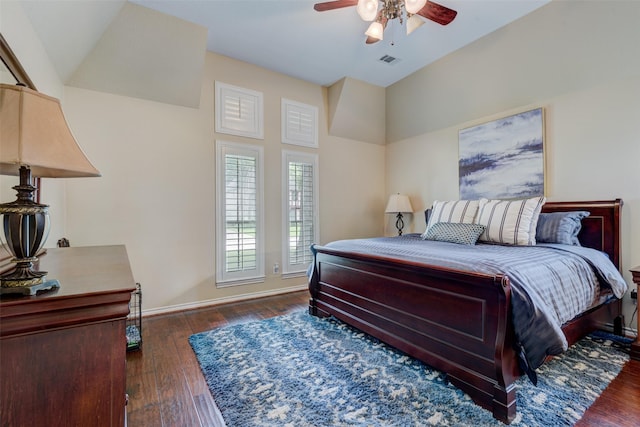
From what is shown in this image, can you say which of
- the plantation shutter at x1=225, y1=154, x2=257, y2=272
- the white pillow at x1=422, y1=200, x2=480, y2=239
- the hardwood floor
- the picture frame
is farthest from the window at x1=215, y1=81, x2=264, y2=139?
the picture frame

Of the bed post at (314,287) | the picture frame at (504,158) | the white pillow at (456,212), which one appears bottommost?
the bed post at (314,287)

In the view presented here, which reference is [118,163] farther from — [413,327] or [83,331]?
[413,327]

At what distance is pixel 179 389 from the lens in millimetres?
1870

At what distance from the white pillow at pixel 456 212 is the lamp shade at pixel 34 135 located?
3.05 meters

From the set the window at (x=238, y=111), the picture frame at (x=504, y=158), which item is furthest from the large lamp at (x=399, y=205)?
the window at (x=238, y=111)

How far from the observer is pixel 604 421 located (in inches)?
60.6

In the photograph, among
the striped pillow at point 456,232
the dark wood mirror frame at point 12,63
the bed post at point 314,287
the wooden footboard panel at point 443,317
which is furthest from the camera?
the bed post at point 314,287

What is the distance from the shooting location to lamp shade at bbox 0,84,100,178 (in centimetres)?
79

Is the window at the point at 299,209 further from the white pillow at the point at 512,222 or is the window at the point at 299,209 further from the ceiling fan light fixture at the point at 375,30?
the white pillow at the point at 512,222

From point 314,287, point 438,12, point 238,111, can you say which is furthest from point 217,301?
point 438,12

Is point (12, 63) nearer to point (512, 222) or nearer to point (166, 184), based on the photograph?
point (166, 184)

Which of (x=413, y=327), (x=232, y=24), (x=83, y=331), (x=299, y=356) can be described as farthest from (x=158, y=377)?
(x=232, y=24)

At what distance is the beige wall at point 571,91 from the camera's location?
8.38 ft

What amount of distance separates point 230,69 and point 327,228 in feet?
8.31
